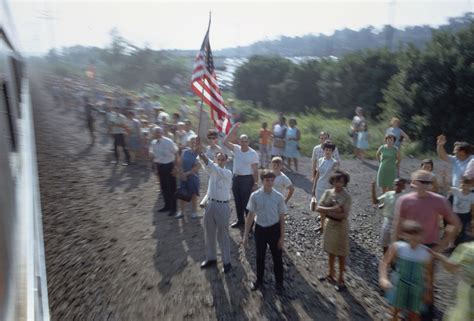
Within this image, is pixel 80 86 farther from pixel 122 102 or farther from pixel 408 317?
pixel 408 317

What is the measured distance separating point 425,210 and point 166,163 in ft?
13.2

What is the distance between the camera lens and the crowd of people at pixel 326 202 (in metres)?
3.48

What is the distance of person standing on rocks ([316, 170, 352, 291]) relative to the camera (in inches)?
189

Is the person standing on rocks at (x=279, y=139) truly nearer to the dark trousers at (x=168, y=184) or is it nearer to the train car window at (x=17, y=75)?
the dark trousers at (x=168, y=184)

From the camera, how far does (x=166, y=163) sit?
6676 mm

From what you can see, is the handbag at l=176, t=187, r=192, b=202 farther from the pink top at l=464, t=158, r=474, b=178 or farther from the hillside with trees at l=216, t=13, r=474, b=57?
the hillside with trees at l=216, t=13, r=474, b=57

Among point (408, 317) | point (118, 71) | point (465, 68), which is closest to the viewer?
point (408, 317)

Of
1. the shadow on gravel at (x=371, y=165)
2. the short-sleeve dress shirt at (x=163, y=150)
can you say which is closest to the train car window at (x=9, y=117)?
the short-sleeve dress shirt at (x=163, y=150)

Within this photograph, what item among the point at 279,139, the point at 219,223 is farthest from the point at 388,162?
the point at 279,139

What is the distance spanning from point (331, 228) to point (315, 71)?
3140cm

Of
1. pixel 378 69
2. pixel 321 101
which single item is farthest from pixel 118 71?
pixel 321 101

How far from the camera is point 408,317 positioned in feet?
12.0

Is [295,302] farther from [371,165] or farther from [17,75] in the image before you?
[371,165]

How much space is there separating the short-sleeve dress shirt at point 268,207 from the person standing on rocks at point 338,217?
0.62 m
